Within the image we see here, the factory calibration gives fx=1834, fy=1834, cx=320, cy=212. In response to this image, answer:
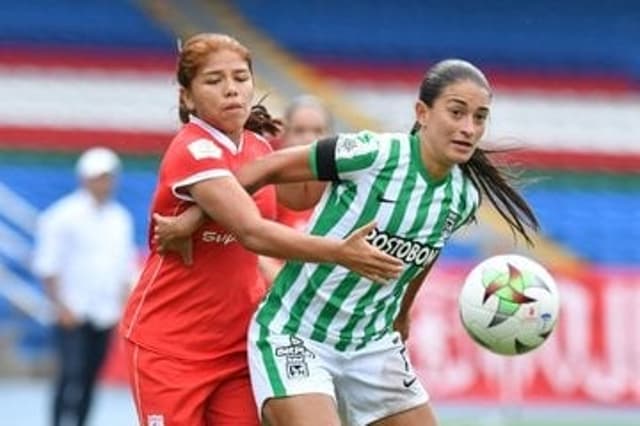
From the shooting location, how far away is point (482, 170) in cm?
623

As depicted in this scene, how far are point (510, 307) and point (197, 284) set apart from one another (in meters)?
1.20

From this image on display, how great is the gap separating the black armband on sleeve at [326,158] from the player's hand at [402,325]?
73 centimetres

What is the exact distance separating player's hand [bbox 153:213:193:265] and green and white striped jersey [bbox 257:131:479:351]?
1.11ft

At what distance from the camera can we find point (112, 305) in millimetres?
11992

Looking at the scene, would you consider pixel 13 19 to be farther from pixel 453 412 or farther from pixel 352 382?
pixel 352 382

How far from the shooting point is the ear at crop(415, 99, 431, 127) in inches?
237

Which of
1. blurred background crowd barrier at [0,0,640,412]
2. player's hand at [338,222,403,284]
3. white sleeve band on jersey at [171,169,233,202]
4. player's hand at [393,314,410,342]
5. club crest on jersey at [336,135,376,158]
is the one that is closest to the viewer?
player's hand at [338,222,403,284]

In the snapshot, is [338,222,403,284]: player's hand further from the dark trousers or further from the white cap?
the white cap

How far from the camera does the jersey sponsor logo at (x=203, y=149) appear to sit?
5848 mm

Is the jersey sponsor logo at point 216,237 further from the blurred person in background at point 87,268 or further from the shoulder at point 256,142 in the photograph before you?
the blurred person in background at point 87,268

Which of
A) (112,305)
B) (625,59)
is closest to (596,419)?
(112,305)

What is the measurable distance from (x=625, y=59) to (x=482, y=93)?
1543cm

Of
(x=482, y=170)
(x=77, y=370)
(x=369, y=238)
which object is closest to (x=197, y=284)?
(x=369, y=238)

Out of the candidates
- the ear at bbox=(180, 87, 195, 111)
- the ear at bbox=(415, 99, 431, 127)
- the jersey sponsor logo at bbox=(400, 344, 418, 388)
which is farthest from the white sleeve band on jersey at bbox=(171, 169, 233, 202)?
the jersey sponsor logo at bbox=(400, 344, 418, 388)
